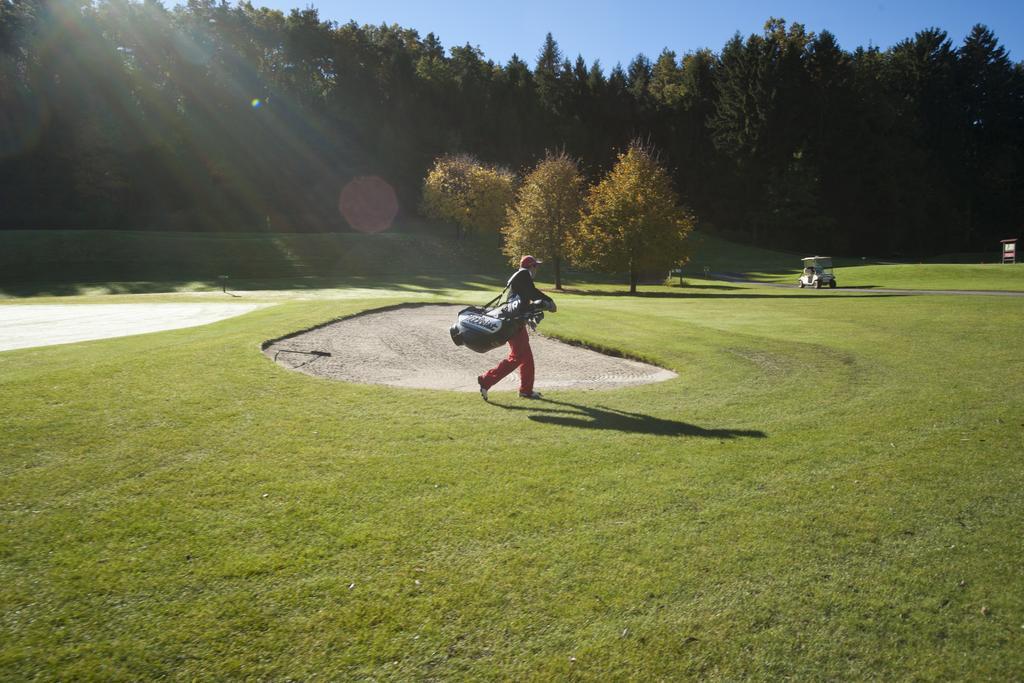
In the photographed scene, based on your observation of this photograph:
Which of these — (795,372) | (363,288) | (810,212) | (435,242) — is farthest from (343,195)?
(795,372)

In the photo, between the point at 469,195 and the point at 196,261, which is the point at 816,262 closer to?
the point at 469,195

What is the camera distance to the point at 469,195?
6869 cm

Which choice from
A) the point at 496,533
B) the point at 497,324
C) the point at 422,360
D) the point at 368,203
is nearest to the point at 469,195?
the point at 368,203

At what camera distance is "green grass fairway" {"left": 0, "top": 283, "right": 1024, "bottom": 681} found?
12.3 feet

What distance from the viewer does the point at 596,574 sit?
14.8ft

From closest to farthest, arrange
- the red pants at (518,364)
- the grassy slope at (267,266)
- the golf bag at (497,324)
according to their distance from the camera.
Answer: the golf bag at (497,324) < the red pants at (518,364) < the grassy slope at (267,266)

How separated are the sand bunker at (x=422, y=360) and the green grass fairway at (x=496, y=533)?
1.84 metres

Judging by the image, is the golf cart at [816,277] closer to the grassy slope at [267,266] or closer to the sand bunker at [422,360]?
the grassy slope at [267,266]

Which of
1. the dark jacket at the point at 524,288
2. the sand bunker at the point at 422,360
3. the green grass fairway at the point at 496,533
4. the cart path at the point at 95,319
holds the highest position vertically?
the dark jacket at the point at 524,288

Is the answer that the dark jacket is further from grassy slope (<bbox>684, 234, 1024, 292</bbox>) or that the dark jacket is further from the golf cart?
the golf cart

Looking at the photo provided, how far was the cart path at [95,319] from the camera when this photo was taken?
642 inches

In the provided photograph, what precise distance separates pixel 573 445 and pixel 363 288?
3505 centimetres

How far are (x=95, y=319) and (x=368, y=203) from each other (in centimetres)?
6606

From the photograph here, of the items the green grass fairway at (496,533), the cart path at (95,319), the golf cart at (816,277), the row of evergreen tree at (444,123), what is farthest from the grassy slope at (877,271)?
the cart path at (95,319)
